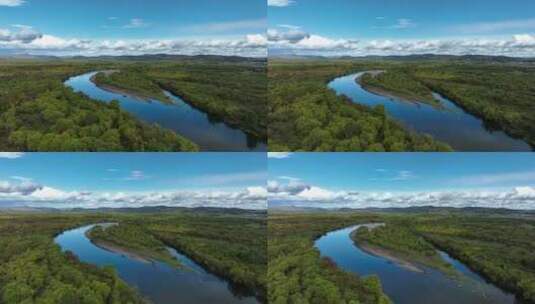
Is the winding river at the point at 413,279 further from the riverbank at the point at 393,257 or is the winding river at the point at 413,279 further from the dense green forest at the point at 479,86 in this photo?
the dense green forest at the point at 479,86

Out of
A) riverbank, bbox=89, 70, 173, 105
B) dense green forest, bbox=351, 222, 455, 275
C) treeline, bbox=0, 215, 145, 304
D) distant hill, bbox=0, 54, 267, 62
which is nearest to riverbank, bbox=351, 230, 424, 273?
dense green forest, bbox=351, 222, 455, 275

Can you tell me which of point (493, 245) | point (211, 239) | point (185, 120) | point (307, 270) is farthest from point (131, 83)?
point (493, 245)

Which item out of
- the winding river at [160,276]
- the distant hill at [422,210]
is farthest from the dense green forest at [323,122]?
the winding river at [160,276]

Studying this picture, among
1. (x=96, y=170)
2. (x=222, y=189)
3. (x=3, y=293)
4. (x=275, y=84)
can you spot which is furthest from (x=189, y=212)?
(x=3, y=293)

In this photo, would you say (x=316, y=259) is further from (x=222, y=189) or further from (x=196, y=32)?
(x=196, y=32)

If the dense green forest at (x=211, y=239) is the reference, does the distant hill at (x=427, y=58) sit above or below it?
above

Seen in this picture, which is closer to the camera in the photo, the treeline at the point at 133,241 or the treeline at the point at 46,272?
the treeline at the point at 46,272

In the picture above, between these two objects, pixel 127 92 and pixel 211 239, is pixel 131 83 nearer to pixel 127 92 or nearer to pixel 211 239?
pixel 127 92

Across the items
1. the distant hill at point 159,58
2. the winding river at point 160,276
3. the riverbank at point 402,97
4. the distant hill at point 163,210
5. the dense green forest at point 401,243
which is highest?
the distant hill at point 159,58
